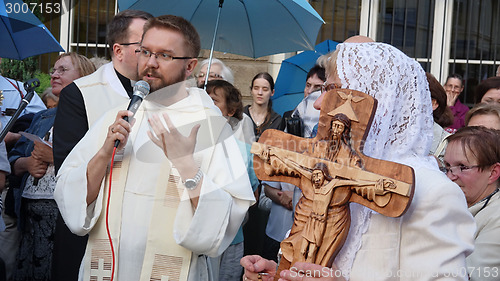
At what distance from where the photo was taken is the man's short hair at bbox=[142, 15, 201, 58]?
2.80 metres

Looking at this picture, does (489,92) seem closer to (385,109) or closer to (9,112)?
(385,109)

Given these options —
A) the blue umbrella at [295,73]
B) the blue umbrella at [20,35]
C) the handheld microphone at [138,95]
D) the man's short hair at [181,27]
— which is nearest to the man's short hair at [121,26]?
the man's short hair at [181,27]

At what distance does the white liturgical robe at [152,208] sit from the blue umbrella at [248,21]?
6.75ft

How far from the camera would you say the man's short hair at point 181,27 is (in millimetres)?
2803

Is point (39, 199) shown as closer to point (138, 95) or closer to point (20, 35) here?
point (20, 35)

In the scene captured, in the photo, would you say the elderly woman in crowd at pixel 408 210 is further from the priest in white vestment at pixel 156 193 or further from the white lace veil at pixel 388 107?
the priest in white vestment at pixel 156 193

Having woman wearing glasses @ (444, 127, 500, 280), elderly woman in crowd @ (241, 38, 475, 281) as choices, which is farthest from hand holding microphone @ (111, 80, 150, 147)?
woman wearing glasses @ (444, 127, 500, 280)

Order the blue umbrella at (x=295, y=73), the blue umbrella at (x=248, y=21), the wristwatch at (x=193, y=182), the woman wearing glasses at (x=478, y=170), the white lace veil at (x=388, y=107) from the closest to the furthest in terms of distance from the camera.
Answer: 1. the white lace veil at (x=388, y=107)
2. the wristwatch at (x=193, y=182)
3. the woman wearing glasses at (x=478, y=170)
4. the blue umbrella at (x=248, y=21)
5. the blue umbrella at (x=295, y=73)

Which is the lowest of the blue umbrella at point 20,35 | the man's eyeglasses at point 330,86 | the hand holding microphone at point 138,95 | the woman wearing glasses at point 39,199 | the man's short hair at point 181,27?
the woman wearing glasses at point 39,199

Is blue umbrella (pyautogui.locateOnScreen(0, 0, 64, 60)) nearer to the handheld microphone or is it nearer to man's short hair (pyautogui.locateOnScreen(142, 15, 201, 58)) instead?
man's short hair (pyautogui.locateOnScreen(142, 15, 201, 58))

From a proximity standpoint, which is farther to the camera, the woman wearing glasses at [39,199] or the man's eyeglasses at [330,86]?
the woman wearing glasses at [39,199]

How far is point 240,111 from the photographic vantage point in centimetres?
469

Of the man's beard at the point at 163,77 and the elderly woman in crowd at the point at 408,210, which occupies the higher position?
the man's beard at the point at 163,77

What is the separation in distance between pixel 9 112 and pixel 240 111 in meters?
2.23
